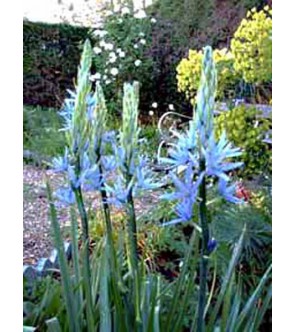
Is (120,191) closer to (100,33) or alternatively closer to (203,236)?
(203,236)

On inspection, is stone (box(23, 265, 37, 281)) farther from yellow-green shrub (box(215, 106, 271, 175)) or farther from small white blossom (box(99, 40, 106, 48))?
small white blossom (box(99, 40, 106, 48))

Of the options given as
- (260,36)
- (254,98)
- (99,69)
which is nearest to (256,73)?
(260,36)

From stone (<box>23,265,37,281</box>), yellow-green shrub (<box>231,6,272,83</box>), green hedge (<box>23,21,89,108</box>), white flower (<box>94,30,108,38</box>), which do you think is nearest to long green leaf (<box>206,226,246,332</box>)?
stone (<box>23,265,37,281</box>)

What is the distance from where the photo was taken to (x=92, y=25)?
525 cm

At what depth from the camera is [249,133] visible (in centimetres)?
264

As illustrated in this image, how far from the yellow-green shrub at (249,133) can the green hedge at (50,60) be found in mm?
2251

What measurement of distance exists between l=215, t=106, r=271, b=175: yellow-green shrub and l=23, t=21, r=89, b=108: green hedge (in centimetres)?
225

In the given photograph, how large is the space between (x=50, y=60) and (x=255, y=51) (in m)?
2.60

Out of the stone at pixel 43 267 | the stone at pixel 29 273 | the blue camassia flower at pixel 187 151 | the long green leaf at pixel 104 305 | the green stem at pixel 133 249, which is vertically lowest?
the stone at pixel 43 267

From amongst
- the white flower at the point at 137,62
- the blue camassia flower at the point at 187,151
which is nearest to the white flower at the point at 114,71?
the white flower at the point at 137,62

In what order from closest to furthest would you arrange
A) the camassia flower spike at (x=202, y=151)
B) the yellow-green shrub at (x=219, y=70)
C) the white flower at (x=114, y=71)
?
the camassia flower spike at (x=202, y=151)
the yellow-green shrub at (x=219, y=70)
the white flower at (x=114, y=71)

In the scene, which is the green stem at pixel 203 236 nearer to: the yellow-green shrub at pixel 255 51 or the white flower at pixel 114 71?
the yellow-green shrub at pixel 255 51

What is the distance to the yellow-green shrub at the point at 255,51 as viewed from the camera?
2707 mm

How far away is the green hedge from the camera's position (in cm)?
474
